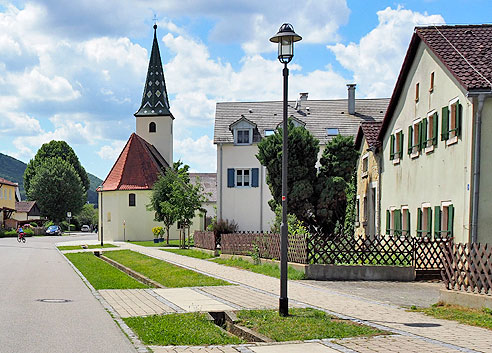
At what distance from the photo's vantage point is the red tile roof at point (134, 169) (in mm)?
64375

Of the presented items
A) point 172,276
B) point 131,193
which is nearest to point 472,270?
point 172,276

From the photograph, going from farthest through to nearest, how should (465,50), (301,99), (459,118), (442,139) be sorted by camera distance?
(301,99) → (442,139) → (465,50) → (459,118)

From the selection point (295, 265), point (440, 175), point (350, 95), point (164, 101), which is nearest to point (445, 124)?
point (440, 175)

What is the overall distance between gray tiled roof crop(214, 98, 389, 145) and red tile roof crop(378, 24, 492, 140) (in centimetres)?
2309

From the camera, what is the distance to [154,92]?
73438mm

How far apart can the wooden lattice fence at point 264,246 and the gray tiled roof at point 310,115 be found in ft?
64.9

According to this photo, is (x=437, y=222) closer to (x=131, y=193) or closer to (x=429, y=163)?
(x=429, y=163)

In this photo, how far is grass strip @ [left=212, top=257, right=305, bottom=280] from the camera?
1930 cm

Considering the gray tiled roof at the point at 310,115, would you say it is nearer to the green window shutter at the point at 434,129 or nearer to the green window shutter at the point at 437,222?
the green window shutter at the point at 434,129

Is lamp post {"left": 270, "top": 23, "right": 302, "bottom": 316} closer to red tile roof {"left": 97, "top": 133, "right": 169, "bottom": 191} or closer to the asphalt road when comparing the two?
the asphalt road

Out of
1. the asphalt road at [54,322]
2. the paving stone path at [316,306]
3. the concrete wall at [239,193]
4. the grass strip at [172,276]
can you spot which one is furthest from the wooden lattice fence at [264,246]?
the concrete wall at [239,193]

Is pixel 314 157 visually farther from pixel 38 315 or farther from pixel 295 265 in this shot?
pixel 38 315

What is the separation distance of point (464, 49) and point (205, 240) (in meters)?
19.3

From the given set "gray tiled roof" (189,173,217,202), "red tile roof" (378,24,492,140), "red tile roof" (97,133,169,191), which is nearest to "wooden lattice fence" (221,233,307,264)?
"red tile roof" (378,24,492,140)
